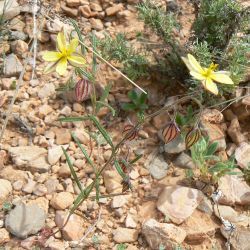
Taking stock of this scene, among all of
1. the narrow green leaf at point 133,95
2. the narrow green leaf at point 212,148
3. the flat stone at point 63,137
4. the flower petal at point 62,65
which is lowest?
the flat stone at point 63,137

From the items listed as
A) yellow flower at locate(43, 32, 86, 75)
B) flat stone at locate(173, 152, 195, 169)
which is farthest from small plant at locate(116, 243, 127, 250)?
yellow flower at locate(43, 32, 86, 75)

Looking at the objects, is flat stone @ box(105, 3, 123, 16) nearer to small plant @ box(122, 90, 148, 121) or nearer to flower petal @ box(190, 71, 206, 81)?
small plant @ box(122, 90, 148, 121)

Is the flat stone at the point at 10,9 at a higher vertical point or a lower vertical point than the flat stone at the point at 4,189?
higher

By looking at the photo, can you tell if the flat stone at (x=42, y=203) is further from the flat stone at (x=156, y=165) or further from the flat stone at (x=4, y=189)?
the flat stone at (x=156, y=165)

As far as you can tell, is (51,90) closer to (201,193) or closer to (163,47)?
(163,47)

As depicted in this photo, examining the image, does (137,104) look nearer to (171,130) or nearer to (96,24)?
(96,24)

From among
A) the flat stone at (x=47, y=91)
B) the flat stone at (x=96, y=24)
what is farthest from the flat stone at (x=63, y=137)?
the flat stone at (x=96, y=24)

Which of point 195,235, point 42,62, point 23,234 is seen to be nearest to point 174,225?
point 195,235
